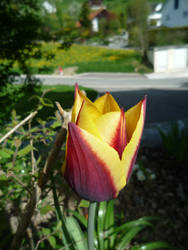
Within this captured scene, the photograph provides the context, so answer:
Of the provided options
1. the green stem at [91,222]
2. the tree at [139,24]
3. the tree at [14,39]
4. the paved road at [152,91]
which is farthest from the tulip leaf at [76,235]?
the tree at [139,24]

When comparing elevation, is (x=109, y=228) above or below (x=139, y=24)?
below

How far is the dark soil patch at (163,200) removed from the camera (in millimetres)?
1541

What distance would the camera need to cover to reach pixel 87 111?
33 centimetres

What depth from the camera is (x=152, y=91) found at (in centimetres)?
655

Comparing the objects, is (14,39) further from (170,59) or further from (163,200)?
(170,59)

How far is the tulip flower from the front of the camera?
32cm

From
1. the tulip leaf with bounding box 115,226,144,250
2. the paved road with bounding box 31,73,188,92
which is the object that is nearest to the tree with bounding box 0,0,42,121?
the paved road with bounding box 31,73,188,92

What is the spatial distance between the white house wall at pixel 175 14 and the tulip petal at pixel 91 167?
24.6m

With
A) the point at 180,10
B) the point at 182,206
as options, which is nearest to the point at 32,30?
the point at 182,206

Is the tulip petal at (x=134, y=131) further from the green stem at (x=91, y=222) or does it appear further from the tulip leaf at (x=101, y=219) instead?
the tulip leaf at (x=101, y=219)

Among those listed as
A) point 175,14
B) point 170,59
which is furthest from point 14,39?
point 175,14

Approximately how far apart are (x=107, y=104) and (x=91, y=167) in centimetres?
12

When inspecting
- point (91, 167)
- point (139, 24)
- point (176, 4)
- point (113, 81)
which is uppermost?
point (176, 4)

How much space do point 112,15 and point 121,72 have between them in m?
30.6
